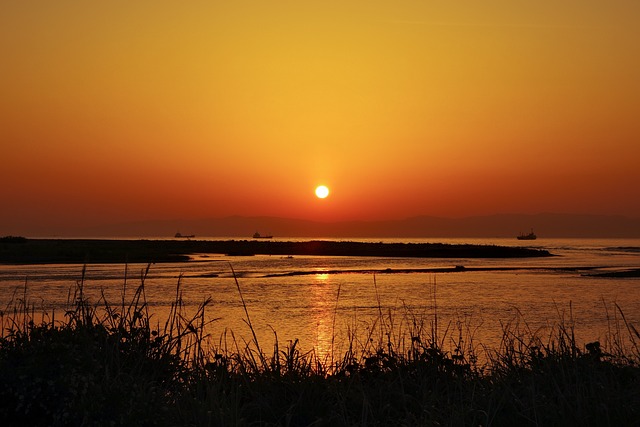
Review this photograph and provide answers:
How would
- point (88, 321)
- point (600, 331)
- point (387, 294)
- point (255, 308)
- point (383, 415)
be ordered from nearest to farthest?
point (383, 415), point (88, 321), point (600, 331), point (255, 308), point (387, 294)

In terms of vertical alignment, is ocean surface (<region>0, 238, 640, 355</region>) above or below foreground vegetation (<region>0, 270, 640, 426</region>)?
below

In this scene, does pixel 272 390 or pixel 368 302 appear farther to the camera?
pixel 368 302

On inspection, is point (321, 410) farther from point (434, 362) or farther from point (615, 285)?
point (615, 285)

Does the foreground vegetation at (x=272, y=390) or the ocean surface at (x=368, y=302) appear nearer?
the foreground vegetation at (x=272, y=390)

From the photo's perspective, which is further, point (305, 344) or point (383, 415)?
point (305, 344)

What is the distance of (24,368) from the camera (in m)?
6.11

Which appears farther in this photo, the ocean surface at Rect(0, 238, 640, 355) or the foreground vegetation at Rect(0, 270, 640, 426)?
the ocean surface at Rect(0, 238, 640, 355)

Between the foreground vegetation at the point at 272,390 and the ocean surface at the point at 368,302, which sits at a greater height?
the foreground vegetation at the point at 272,390

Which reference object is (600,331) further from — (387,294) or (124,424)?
(124,424)

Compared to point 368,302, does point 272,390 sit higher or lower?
higher

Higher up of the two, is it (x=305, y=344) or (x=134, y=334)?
(x=134, y=334)

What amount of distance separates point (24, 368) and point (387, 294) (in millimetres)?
31664

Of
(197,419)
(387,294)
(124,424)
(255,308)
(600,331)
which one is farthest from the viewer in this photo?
(387,294)

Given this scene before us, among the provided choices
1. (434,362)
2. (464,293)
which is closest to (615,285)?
(464,293)
